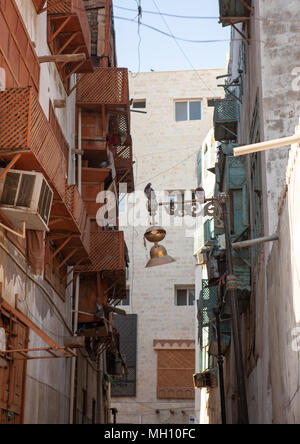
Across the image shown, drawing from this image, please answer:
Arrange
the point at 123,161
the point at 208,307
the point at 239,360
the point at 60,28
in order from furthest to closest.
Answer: the point at 123,161 → the point at 208,307 → the point at 60,28 → the point at 239,360

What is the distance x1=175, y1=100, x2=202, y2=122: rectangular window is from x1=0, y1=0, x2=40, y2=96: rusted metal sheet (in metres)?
27.7

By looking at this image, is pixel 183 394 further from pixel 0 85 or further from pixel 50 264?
pixel 0 85

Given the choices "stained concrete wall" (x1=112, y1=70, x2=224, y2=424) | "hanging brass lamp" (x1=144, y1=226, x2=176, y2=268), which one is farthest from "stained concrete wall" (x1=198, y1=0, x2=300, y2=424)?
"stained concrete wall" (x1=112, y1=70, x2=224, y2=424)

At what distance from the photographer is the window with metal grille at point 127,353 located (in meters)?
37.0

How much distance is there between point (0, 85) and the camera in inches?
473

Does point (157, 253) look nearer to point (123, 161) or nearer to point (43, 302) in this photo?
point (43, 302)

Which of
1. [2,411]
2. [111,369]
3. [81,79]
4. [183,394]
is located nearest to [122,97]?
[81,79]

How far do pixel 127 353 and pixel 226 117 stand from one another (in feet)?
52.9

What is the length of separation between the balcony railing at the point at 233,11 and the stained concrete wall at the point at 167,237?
17409 mm

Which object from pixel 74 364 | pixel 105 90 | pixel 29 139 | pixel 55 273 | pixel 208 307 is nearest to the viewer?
pixel 29 139

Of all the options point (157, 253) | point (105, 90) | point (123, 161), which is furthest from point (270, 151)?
point (123, 161)

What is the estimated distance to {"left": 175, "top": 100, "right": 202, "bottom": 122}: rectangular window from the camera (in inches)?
1657

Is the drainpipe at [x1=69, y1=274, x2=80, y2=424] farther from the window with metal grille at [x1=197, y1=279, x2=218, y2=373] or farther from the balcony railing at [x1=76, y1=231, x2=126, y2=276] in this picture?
the window with metal grille at [x1=197, y1=279, x2=218, y2=373]

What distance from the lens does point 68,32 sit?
18.4 meters
